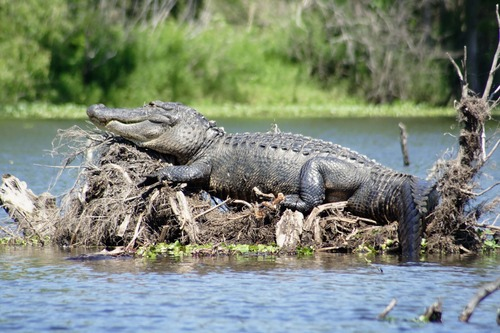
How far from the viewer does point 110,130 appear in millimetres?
11055

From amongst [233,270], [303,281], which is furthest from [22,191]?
[303,281]

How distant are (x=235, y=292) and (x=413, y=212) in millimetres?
2289

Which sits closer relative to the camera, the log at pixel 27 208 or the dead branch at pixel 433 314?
the dead branch at pixel 433 314

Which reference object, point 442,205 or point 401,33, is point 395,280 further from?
point 401,33

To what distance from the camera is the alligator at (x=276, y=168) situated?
32.4 feet

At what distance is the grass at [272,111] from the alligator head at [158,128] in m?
20.8

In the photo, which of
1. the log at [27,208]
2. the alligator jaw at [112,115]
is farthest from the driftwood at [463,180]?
the log at [27,208]

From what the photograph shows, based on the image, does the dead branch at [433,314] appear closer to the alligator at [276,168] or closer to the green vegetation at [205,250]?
the alligator at [276,168]

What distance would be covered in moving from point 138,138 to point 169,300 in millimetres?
3491

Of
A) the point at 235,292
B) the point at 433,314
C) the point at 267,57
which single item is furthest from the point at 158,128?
the point at 267,57

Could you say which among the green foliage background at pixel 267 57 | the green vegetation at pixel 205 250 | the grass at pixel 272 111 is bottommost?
the green vegetation at pixel 205 250

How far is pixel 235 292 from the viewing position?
8.18m

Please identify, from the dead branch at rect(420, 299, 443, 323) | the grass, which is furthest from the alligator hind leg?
the grass

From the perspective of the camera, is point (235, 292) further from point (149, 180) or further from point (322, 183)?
point (149, 180)
